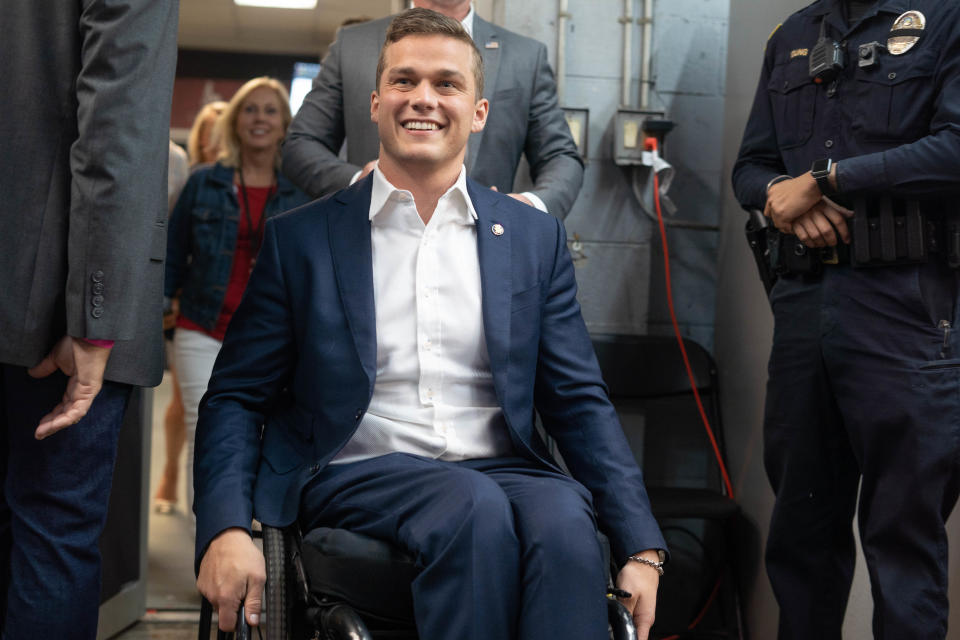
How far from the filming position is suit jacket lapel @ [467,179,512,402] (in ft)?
5.28

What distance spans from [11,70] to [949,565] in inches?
79.2

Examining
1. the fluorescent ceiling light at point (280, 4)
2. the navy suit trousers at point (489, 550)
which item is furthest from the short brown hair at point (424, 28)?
the fluorescent ceiling light at point (280, 4)

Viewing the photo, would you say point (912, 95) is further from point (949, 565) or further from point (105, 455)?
point (105, 455)

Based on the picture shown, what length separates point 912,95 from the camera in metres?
1.94

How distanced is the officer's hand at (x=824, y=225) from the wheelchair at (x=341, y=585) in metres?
0.94

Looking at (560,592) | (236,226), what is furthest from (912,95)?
(236,226)

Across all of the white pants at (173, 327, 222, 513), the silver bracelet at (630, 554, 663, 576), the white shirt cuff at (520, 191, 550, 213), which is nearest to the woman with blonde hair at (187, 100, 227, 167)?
the white pants at (173, 327, 222, 513)

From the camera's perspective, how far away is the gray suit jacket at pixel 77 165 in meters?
1.45

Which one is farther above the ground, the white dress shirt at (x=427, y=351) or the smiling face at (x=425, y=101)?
the smiling face at (x=425, y=101)

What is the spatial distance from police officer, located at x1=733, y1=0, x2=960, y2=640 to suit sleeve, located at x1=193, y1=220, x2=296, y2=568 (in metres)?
1.06

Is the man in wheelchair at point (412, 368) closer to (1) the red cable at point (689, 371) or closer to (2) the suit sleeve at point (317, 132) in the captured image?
(2) the suit sleeve at point (317, 132)

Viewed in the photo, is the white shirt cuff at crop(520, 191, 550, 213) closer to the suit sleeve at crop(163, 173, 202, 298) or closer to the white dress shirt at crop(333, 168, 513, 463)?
the white dress shirt at crop(333, 168, 513, 463)

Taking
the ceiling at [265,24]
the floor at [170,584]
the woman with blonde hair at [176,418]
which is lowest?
the floor at [170,584]

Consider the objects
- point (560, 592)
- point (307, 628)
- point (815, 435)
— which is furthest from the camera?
point (815, 435)
